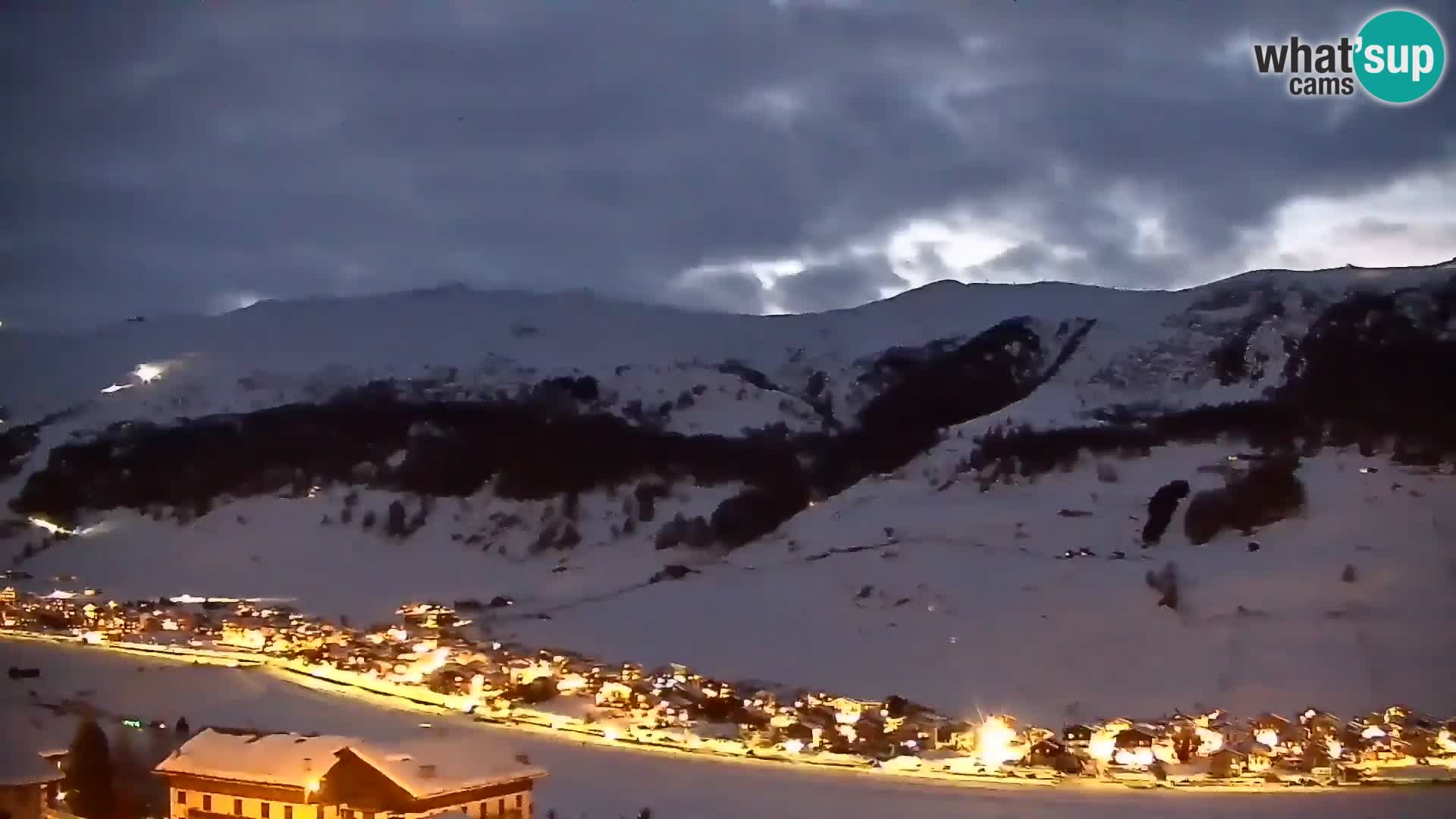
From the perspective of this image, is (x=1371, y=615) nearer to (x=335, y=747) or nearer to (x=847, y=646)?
(x=847, y=646)

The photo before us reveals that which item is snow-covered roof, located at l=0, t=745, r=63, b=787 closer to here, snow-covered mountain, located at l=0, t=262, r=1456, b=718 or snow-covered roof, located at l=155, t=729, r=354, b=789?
snow-covered roof, located at l=155, t=729, r=354, b=789

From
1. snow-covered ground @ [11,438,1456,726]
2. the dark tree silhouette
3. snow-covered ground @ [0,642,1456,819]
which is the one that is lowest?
snow-covered ground @ [0,642,1456,819]

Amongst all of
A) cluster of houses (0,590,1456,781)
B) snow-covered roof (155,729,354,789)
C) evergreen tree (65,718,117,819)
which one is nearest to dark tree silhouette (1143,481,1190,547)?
cluster of houses (0,590,1456,781)

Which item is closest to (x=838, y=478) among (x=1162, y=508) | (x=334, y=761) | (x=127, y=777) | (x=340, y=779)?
(x=1162, y=508)

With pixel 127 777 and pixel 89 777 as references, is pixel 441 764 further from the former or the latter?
pixel 127 777

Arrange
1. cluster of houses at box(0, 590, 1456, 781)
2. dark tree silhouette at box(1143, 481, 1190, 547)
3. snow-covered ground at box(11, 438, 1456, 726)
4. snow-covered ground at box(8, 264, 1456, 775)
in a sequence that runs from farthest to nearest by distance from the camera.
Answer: dark tree silhouette at box(1143, 481, 1190, 547) < snow-covered ground at box(8, 264, 1456, 775) < snow-covered ground at box(11, 438, 1456, 726) < cluster of houses at box(0, 590, 1456, 781)

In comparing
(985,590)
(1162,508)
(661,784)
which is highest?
(1162,508)
